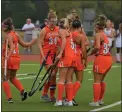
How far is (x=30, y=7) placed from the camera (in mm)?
70938

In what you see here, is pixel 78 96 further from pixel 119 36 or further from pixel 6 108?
pixel 119 36

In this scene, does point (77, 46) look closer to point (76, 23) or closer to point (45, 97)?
point (76, 23)

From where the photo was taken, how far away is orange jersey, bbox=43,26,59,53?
37.1 ft

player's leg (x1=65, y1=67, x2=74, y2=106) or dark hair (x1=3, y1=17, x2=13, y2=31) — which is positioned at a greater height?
dark hair (x1=3, y1=17, x2=13, y2=31)

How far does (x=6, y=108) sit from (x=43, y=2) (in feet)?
222

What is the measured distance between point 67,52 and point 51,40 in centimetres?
66

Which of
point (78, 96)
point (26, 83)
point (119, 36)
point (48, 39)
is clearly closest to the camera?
point (48, 39)

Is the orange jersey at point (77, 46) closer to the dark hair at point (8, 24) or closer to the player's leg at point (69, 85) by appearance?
the player's leg at point (69, 85)

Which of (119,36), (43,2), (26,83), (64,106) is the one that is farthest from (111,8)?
(64,106)

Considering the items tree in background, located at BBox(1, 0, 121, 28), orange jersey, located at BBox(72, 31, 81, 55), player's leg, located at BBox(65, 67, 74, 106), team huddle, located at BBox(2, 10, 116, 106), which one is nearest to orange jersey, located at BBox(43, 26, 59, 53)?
team huddle, located at BBox(2, 10, 116, 106)

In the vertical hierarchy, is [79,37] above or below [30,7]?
below

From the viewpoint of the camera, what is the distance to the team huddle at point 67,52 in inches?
424

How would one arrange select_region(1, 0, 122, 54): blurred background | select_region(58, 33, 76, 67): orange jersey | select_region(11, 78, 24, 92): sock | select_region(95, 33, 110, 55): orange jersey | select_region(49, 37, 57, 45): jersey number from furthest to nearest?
select_region(1, 0, 122, 54): blurred background
select_region(11, 78, 24, 92): sock
select_region(49, 37, 57, 45): jersey number
select_region(95, 33, 110, 55): orange jersey
select_region(58, 33, 76, 67): orange jersey

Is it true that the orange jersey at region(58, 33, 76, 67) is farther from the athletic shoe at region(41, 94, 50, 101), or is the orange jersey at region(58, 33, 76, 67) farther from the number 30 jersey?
the athletic shoe at region(41, 94, 50, 101)
